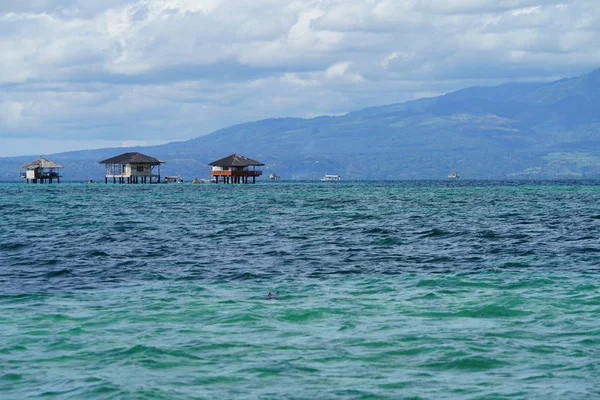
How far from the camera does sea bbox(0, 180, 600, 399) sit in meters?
11.8

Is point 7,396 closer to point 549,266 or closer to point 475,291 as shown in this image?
point 475,291

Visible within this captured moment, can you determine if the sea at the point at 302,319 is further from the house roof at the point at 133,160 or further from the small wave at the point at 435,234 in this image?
the house roof at the point at 133,160

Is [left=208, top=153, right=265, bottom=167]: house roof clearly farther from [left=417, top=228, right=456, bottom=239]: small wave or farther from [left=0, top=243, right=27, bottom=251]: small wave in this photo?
[left=0, top=243, right=27, bottom=251]: small wave

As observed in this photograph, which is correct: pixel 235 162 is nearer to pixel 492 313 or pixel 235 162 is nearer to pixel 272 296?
pixel 272 296

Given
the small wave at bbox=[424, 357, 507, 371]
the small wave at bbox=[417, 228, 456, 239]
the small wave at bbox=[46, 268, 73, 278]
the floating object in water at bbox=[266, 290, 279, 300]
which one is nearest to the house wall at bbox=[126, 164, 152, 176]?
the small wave at bbox=[417, 228, 456, 239]

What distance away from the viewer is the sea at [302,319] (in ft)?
38.7

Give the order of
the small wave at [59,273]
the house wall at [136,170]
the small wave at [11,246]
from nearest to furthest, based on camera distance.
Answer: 1. the small wave at [59,273]
2. the small wave at [11,246]
3. the house wall at [136,170]

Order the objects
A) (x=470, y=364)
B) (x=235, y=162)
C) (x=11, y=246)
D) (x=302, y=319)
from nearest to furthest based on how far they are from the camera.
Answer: (x=470, y=364) → (x=302, y=319) → (x=11, y=246) → (x=235, y=162)

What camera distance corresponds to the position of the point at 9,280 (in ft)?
72.2

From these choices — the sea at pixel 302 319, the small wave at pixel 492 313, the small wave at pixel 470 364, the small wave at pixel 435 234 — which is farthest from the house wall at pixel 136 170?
the small wave at pixel 470 364

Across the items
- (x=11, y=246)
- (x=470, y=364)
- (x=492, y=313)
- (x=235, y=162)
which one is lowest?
(x=470, y=364)

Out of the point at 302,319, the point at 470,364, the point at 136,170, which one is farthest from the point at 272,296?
the point at 136,170

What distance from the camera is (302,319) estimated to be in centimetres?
1614

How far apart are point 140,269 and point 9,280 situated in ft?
12.8
